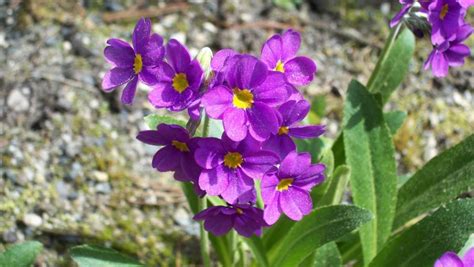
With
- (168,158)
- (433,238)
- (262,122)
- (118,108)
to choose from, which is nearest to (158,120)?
(168,158)

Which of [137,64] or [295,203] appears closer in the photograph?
[137,64]

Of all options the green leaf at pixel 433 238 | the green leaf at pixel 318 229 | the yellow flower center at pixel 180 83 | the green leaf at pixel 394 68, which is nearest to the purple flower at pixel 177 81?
the yellow flower center at pixel 180 83

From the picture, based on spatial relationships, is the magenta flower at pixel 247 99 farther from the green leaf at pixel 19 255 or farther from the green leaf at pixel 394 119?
the green leaf at pixel 394 119

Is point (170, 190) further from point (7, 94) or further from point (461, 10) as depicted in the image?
point (461, 10)

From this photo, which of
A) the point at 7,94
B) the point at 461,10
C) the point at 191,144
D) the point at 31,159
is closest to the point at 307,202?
the point at 191,144

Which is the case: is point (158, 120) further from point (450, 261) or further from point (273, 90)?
point (450, 261)
